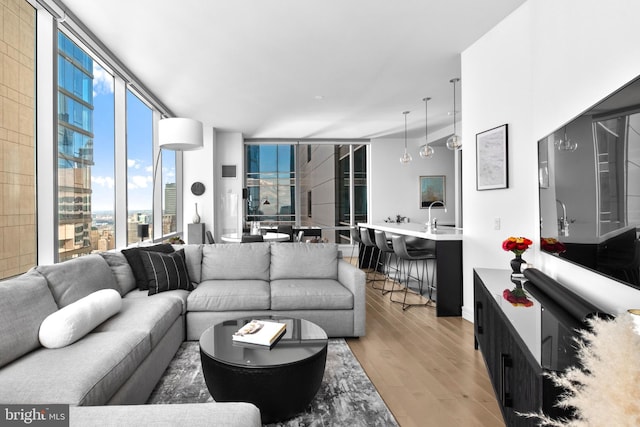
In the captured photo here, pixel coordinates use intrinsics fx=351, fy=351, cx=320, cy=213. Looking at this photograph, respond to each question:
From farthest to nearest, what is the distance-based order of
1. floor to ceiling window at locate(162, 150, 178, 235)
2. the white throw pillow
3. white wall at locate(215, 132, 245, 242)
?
white wall at locate(215, 132, 245, 242), floor to ceiling window at locate(162, 150, 178, 235), the white throw pillow

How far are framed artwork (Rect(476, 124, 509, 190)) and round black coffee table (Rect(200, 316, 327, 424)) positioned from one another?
239 cm

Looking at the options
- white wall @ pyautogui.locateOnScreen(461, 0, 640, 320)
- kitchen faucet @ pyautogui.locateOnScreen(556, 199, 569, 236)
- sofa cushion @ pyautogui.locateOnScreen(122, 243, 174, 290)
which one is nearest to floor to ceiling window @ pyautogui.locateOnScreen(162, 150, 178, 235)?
sofa cushion @ pyautogui.locateOnScreen(122, 243, 174, 290)

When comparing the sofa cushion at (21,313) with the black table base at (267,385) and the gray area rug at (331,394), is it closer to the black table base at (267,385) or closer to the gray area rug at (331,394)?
the gray area rug at (331,394)

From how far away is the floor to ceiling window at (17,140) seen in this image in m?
2.65

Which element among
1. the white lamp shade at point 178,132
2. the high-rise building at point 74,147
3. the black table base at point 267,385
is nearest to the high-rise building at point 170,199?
the high-rise building at point 74,147

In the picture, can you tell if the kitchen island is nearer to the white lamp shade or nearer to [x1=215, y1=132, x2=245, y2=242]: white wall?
the white lamp shade

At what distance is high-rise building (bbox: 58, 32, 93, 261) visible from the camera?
343 cm

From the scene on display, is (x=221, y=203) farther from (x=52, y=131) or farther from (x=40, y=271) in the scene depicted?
(x=40, y=271)

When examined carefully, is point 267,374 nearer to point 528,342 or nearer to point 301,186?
point 528,342

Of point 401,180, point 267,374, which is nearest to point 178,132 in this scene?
point 267,374

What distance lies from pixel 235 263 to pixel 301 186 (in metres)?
5.34

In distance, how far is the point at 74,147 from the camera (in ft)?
12.0

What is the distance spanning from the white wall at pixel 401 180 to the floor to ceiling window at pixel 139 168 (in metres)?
4.94

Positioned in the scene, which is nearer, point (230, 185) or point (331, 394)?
point (331, 394)
